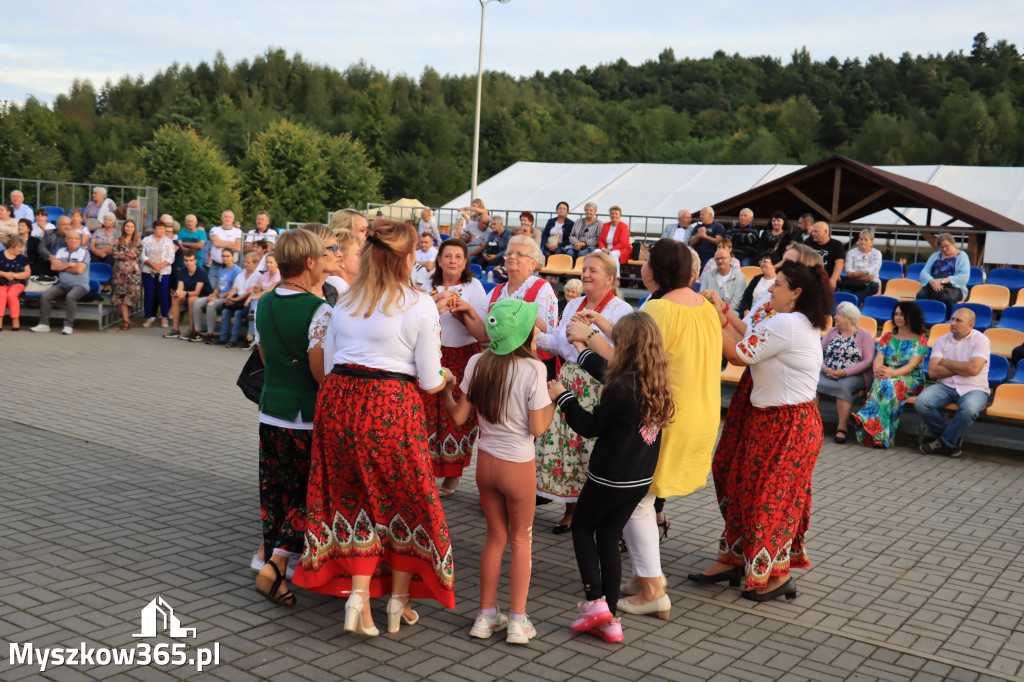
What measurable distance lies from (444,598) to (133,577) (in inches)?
68.7

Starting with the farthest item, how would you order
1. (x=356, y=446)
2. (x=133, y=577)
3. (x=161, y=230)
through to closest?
1. (x=161, y=230)
2. (x=133, y=577)
3. (x=356, y=446)

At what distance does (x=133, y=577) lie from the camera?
178 inches

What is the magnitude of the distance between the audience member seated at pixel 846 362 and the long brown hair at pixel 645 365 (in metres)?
6.05

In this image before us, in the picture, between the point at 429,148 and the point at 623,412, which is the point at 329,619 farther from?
the point at 429,148

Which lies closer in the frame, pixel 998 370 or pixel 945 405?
pixel 945 405

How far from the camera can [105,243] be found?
15.4 meters

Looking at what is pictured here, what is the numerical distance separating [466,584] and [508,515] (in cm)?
86

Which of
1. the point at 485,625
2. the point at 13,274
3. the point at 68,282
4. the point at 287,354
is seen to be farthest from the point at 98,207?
the point at 485,625

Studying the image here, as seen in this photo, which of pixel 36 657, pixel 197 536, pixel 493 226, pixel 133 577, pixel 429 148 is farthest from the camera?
pixel 429 148

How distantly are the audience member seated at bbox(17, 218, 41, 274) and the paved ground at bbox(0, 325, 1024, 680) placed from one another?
7.66 meters

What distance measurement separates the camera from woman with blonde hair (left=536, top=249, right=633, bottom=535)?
523 centimetres

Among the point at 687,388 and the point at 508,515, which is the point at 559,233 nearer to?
the point at 687,388

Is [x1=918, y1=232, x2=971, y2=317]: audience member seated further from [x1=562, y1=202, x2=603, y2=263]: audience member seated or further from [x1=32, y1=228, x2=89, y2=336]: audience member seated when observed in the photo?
[x1=32, y1=228, x2=89, y2=336]: audience member seated

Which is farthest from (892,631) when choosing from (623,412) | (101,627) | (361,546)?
(101,627)
